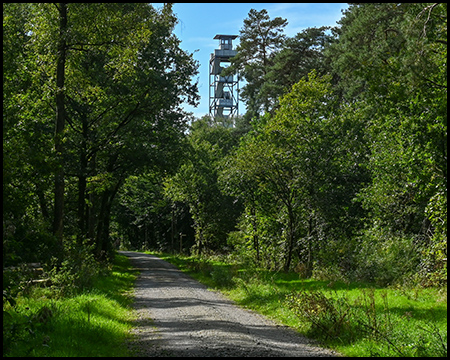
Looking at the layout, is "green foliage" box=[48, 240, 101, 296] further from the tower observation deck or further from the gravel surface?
the tower observation deck

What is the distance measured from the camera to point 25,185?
11.7 metres

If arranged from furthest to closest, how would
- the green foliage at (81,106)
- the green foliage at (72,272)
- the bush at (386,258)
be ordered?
the bush at (386,258) < the green foliage at (72,272) < the green foliage at (81,106)

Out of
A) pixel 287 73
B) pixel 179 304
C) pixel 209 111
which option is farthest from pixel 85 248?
pixel 209 111

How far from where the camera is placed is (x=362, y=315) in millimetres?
10820

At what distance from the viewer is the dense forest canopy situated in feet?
39.6

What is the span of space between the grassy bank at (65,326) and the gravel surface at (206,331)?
469 mm

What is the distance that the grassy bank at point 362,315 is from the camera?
28.4 feet

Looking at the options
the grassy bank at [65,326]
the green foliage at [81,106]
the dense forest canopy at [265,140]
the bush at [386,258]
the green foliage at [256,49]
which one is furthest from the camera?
the green foliage at [256,49]

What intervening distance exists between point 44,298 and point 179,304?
4.30m

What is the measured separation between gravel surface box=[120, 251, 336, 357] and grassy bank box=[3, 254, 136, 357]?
469 millimetres

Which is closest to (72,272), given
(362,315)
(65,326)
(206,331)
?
(65,326)

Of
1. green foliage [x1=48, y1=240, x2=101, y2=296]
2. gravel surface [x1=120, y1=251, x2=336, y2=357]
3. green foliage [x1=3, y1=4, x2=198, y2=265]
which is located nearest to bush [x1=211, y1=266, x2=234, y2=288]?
gravel surface [x1=120, y1=251, x2=336, y2=357]

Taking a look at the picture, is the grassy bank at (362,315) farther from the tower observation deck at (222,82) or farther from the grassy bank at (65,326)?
the tower observation deck at (222,82)

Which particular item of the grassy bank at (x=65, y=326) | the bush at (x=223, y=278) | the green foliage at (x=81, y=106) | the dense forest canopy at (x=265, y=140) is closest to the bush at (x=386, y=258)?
the dense forest canopy at (x=265, y=140)
